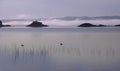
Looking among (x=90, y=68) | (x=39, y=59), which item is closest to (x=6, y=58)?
(x=39, y=59)

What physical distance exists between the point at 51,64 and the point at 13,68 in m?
1.80

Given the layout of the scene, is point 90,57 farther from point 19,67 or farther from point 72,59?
point 19,67

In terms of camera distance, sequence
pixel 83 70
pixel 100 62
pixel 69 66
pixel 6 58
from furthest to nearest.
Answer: pixel 6 58 < pixel 100 62 < pixel 69 66 < pixel 83 70

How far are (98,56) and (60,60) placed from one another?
2458mm

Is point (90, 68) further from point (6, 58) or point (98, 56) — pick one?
point (6, 58)

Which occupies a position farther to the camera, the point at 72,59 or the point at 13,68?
the point at 72,59

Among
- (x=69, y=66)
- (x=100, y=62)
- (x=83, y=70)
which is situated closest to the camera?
(x=83, y=70)

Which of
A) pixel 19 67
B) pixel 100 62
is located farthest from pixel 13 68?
pixel 100 62

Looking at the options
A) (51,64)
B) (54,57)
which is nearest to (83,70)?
(51,64)

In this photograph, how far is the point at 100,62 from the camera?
15836 mm

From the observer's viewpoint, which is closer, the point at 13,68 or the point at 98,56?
the point at 13,68

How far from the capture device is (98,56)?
58.3 feet

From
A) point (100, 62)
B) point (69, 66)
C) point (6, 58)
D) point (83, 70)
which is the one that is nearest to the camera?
point (83, 70)

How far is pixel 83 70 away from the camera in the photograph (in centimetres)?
1363
